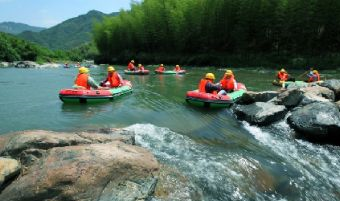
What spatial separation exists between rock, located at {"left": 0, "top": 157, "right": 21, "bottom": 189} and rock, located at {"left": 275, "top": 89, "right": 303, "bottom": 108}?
9.78 metres

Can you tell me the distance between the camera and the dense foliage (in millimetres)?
36500

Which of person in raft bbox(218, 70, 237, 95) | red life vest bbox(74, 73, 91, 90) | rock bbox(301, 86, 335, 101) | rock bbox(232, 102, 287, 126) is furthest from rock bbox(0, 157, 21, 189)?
person in raft bbox(218, 70, 237, 95)

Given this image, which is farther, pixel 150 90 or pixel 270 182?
pixel 150 90

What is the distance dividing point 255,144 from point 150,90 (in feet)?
39.3

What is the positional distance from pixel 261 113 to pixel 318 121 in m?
2.31

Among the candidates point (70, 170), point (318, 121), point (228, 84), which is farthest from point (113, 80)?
point (70, 170)

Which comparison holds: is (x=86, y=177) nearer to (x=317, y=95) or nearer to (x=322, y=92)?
(x=317, y=95)

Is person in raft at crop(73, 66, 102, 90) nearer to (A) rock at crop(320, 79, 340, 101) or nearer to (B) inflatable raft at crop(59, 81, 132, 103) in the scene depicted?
(B) inflatable raft at crop(59, 81, 132, 103)

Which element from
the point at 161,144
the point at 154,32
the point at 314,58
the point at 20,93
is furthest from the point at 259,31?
the point at 161,144

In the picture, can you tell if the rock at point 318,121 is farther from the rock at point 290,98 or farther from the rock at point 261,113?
the rock at point 290,98

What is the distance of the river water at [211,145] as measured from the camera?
7.38m

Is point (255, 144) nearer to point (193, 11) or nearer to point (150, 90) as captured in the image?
point (150, 90)

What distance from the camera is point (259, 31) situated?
41.8 m

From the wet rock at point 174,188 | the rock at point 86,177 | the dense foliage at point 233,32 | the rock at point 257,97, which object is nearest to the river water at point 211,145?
the wet rock at point 174,188
